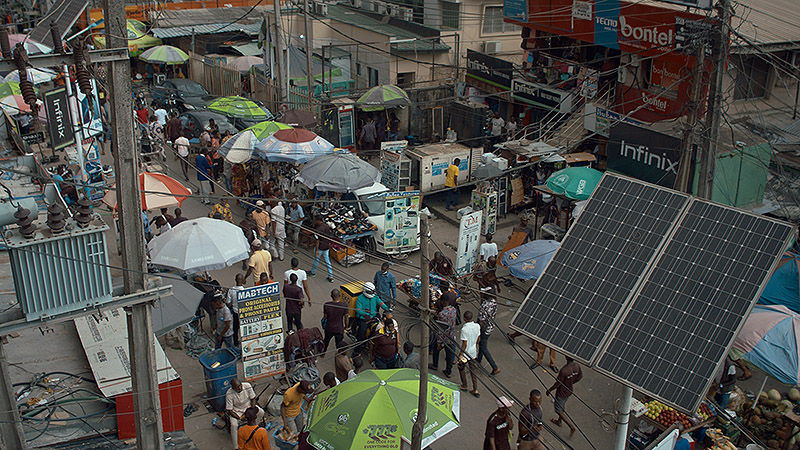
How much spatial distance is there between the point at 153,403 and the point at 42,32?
17430 mm

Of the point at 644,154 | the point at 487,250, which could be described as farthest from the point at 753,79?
the point at 487,250

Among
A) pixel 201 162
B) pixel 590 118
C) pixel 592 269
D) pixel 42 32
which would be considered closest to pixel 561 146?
pixel 590 118

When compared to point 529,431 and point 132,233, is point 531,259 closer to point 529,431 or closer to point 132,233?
point 529,431

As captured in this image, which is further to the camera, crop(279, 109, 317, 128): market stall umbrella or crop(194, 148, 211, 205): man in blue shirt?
crop(279, 109, 317, 128): market stall umbrella

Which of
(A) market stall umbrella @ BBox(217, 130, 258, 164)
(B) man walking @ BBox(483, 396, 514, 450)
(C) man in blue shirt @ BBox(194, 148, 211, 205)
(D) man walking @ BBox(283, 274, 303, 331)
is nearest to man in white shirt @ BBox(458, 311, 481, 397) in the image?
(B) man walking @ BBox(483, 396, 514, 450)

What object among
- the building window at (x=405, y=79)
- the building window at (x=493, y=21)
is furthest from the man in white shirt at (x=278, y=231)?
the building window at (x=493, y=21)

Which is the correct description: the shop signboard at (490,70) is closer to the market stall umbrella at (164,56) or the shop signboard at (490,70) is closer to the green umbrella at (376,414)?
the market stall umbrella at (164,56)

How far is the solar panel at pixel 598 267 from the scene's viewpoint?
7.71 m

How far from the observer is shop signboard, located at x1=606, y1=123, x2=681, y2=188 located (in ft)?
56.9

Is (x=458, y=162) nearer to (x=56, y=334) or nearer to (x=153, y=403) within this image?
(x=56, y=334)

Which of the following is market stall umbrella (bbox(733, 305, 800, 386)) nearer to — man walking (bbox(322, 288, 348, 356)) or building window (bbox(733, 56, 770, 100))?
man walking (bbox(322, 288, 348, 356))

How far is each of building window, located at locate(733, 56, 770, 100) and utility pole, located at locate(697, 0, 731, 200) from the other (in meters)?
10.2

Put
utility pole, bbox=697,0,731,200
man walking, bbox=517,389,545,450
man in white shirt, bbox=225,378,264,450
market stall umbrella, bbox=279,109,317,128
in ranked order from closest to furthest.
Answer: man walking, bbox=517,389,545,450
man in white shirt, bbox=225,378,264,450
utility pole, bbox=697,0,731,200
market stall umbrella, bbox=279,109,317,128

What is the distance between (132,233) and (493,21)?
26.1 metres
